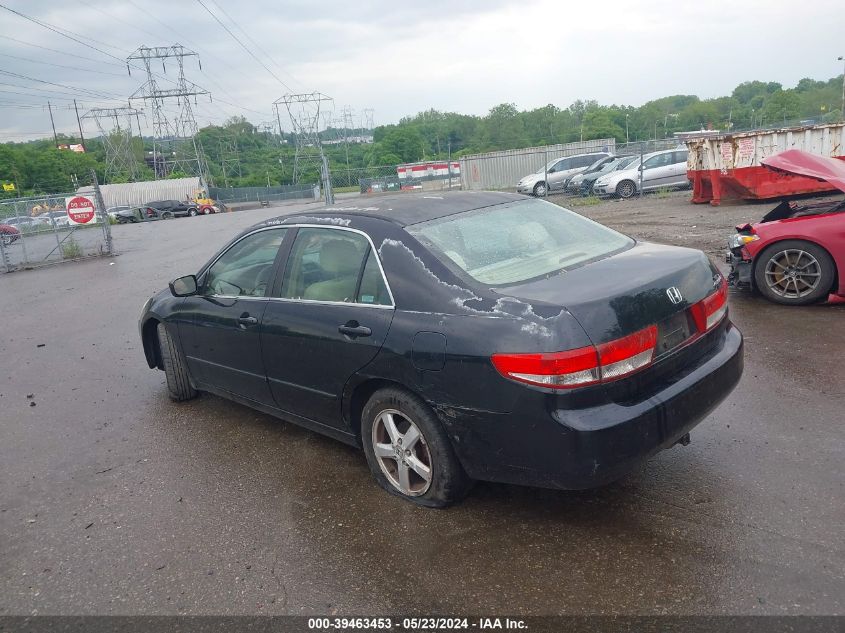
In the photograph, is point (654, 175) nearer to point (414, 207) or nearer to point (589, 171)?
point (589, 171)

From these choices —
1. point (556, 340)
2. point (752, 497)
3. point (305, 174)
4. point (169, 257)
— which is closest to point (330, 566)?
point (556, 340)

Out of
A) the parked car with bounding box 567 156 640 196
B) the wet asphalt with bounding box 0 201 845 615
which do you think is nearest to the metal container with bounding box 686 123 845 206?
the parked car with bounding box 567 156 640 196

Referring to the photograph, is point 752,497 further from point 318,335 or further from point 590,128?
point 590,128

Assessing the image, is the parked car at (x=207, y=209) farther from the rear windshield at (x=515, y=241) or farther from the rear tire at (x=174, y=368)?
the rear windshield at (x=515, y=241)

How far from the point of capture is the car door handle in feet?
11.4

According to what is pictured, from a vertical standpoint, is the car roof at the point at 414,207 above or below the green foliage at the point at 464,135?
below

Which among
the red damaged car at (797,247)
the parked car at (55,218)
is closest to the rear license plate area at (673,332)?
the red damaged car at (797,247)

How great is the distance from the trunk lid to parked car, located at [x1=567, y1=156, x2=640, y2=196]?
66.8 feet

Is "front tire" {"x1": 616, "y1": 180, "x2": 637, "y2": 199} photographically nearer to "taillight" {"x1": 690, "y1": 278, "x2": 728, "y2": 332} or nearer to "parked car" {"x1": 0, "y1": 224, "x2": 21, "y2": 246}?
"parked car" {"x1": 0, "y1": 224, "x2": 21, "y2": 246}

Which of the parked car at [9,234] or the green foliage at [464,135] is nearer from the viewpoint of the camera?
the parked car at [9,234]

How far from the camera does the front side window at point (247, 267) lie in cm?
435

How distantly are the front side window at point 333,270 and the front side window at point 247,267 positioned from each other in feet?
0.79

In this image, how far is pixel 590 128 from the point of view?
69.9m

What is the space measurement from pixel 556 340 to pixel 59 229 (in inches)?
782
